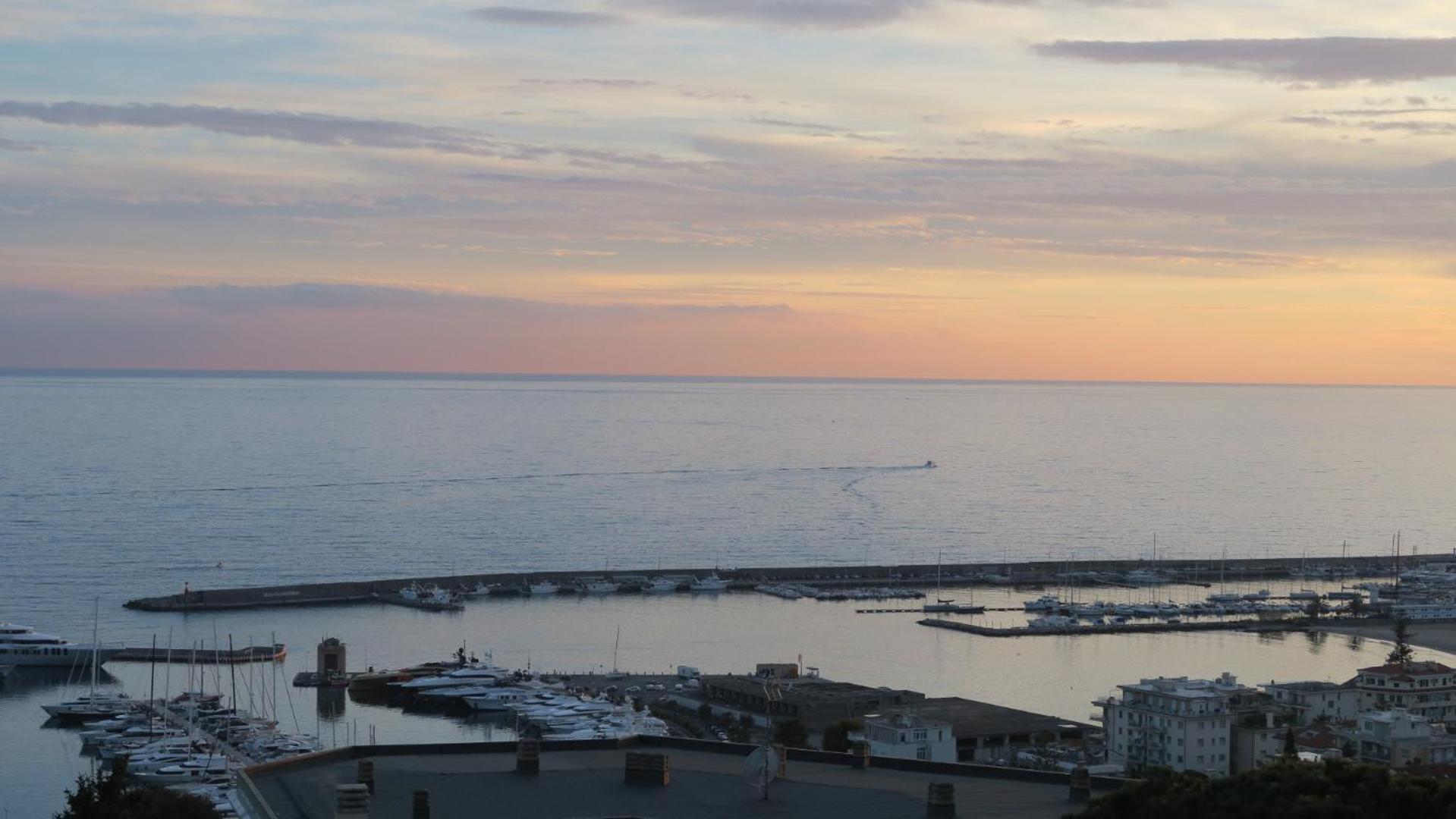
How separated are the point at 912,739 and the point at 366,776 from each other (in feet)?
60.3

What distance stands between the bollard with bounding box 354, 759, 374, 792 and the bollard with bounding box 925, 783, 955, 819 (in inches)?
166

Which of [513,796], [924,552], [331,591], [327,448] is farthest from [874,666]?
[327,448]

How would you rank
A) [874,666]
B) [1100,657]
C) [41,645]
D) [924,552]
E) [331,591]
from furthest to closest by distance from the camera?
[924,552] < [331,591] < [1100,657] < [874,666] < [41,645]

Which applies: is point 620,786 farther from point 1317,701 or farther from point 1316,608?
point 1316,608

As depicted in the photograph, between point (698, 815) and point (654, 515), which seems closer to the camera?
point (698, 815)

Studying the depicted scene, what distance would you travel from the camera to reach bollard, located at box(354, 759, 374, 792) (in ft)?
41.8

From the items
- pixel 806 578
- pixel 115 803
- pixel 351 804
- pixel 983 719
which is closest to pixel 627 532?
pixel 806 578

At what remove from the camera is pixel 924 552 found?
6944 cm

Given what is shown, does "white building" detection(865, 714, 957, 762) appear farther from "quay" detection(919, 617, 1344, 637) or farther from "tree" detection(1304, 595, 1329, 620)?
"tree" detection(1304, 595, 1329, 620)

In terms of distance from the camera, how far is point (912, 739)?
29.9 m

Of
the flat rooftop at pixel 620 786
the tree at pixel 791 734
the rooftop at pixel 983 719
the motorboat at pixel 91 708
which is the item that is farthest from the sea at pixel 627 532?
the flat rooftop at pixel 620 786

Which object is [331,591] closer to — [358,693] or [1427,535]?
[358,693]

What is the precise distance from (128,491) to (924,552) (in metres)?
40.5

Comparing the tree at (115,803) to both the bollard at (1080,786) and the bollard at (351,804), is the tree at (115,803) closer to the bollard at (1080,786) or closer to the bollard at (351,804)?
the bollard at (351,804)
